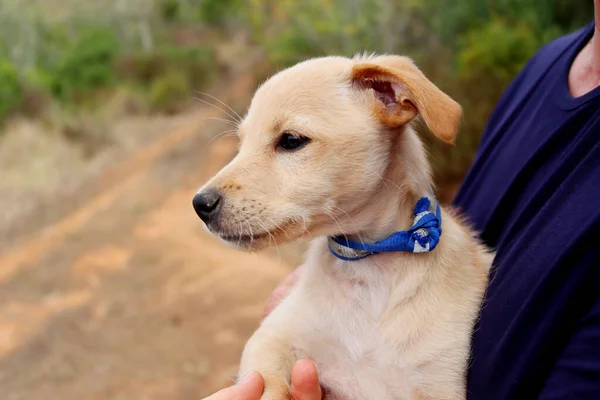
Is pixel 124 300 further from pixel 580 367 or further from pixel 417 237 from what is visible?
pixel 580 367

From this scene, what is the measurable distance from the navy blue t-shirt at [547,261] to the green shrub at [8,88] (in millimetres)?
13473

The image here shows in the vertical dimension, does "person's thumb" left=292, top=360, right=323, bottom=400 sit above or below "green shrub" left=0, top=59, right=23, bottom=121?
above

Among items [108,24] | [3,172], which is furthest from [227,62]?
[3,172]

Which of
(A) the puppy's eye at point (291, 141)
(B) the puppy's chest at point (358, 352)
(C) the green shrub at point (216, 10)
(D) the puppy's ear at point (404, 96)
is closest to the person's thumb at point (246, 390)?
(B) the puppy's chest at point (358, 352)

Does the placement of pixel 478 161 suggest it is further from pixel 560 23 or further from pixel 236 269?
pixel 560 23

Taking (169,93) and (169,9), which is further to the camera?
(169,9)

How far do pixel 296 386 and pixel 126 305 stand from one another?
6.14 m

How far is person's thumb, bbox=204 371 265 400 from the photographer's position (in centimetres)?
169

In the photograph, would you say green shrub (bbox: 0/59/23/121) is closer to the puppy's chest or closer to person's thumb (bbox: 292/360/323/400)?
the puppy's chest

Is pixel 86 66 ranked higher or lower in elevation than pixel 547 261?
lower

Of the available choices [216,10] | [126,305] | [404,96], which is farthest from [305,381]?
[216,10]

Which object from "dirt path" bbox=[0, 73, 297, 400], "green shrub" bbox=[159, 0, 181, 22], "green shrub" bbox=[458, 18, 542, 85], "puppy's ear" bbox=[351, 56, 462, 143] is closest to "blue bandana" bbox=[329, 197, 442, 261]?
"puppy's ear" bbox=[351, 56, 462, 143]

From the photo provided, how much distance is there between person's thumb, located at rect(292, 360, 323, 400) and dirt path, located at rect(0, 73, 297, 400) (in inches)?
132

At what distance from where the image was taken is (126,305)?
7398mm
